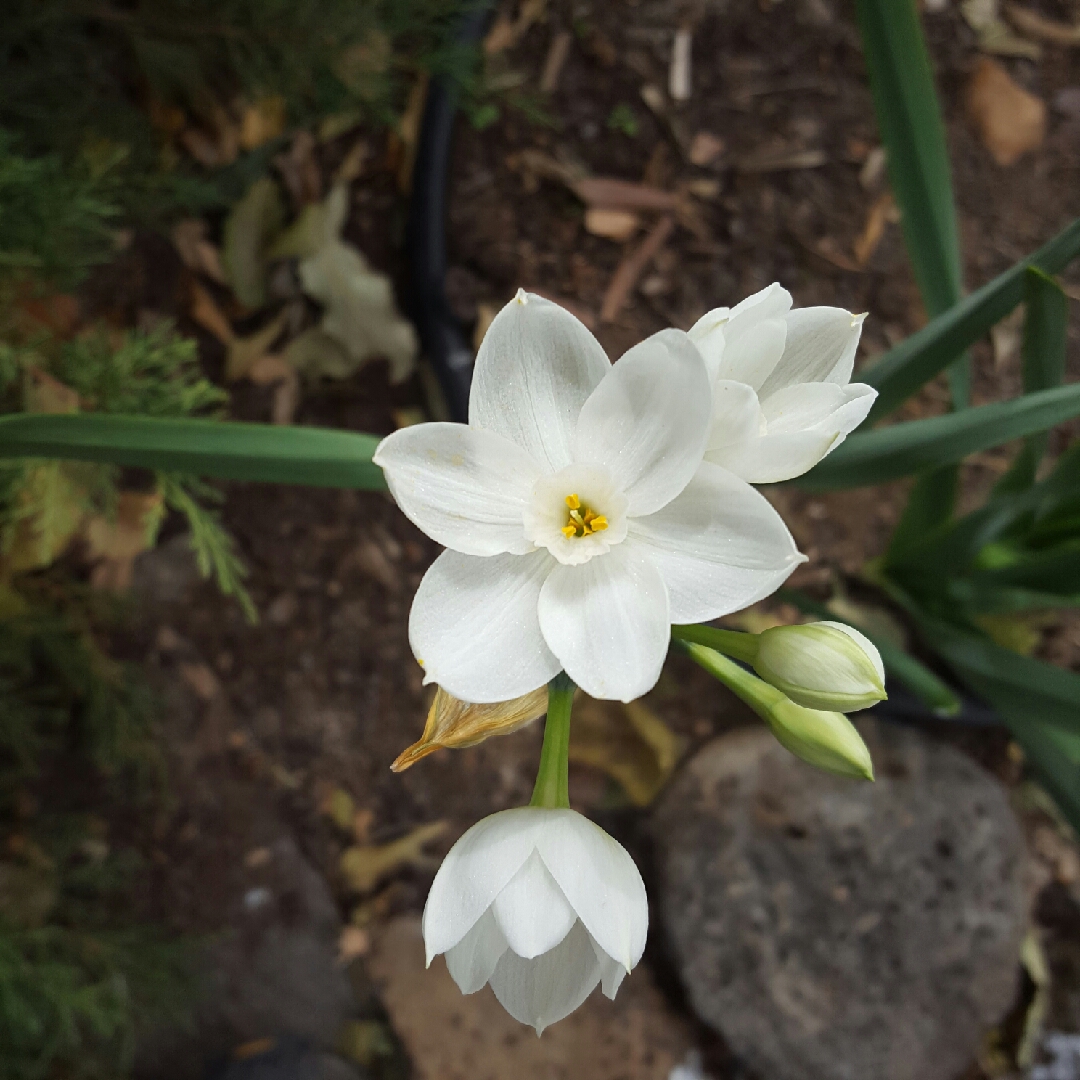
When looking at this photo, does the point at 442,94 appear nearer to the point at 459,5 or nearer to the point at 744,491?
the point at 459,5

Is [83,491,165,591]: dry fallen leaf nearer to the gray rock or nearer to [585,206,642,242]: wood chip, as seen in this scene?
[585,206,642,242]: wood chip

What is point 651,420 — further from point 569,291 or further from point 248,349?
point 248,349

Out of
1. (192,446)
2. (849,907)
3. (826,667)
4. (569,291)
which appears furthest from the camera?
(569,291)

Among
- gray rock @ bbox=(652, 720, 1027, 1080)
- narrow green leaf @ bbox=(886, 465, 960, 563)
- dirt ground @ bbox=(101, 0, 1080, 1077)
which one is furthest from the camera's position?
dirt ground @ bbox=(101, 0, 1080, 1077)

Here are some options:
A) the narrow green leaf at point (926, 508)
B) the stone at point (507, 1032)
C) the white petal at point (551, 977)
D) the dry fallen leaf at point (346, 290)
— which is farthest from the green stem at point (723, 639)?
the stone at point (507, 1032)

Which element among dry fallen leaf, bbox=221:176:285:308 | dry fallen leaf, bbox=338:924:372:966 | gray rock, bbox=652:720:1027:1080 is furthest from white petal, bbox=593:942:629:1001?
dry fallen leaf, bbox=221:176:285:308

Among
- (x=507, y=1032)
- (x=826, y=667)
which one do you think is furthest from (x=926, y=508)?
(x=507, y=1032)

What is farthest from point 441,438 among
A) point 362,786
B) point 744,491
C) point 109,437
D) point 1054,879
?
point 1054,879
